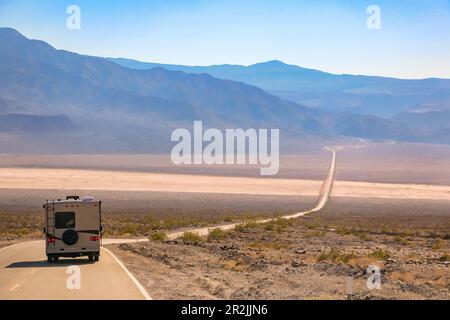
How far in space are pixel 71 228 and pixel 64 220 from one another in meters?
0.33

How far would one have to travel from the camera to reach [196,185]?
339 ft

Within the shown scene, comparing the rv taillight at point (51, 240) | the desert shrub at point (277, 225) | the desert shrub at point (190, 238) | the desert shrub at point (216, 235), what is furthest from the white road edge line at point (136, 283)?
the desert shrub at point (277, 225)

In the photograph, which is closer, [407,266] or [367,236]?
[407,266]

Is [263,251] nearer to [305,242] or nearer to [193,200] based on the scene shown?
[305,242]

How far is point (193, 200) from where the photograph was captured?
261 ft

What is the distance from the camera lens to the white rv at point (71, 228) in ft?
79.2

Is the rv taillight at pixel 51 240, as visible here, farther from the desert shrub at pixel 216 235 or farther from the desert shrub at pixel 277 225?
the desert shrub at pixel 277 225

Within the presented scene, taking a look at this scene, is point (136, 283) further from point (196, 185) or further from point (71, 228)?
point (196, 185)

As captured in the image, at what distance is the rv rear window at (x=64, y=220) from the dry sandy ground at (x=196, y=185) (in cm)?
6742

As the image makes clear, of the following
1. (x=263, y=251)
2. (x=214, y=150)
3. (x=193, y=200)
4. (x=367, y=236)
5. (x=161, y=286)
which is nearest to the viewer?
(x=161, y=286)

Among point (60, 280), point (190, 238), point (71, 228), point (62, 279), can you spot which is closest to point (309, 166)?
point (190, 238)

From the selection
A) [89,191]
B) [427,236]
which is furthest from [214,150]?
[427,236]

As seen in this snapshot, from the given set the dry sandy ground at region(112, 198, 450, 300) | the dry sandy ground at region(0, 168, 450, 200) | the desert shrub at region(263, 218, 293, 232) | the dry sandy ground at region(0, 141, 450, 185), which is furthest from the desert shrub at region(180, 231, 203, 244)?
the dry sandy ground at region(0, 141, 450, 185)
